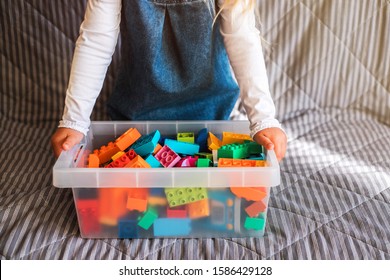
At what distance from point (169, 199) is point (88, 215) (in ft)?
0.41

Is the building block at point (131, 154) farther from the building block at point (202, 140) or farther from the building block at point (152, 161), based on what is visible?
the building block at point (202, 140)

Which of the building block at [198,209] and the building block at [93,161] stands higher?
the building block at [93,161]

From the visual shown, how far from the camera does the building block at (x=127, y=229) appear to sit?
2.52 ft

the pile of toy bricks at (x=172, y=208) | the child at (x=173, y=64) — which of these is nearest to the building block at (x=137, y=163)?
the pile of toy bricks at (x=172, y=208)

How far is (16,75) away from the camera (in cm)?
114

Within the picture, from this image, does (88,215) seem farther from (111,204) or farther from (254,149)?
(254,149)

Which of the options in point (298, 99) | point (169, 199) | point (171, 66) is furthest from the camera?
point (298, 99)

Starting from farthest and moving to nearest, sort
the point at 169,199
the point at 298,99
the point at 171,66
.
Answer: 1. the point at 298,99
2. the point at 171,66
3. the point at 169,199

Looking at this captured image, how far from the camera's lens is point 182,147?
88 cm

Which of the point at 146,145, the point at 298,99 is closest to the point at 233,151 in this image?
the point at 146,145

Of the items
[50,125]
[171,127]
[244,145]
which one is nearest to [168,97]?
[171,127]

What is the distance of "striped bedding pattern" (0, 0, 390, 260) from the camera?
0.88 m

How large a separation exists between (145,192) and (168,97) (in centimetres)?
28

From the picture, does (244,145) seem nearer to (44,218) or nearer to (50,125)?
(44,218)
